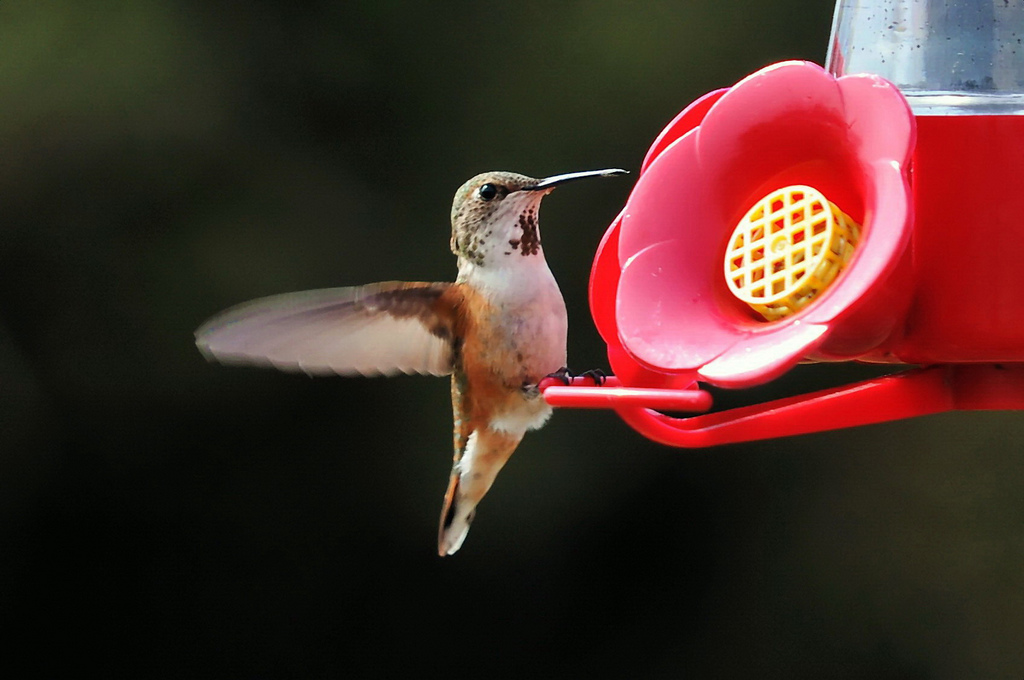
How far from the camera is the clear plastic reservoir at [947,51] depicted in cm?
178

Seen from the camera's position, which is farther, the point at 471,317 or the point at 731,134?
the point at 471,317

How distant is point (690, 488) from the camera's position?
4523 mm

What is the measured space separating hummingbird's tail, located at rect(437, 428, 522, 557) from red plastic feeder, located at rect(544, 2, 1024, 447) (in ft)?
3.11

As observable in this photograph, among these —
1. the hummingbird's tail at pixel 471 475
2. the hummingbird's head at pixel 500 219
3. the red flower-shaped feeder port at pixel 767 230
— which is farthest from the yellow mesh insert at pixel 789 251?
the hummingbird's tail at pixel 471 475

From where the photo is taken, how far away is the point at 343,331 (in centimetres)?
235

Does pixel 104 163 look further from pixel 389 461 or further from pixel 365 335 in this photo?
pixel 365 335

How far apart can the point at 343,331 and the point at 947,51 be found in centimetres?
115

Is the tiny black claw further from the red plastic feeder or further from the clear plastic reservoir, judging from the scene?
the clear plastic reservoir

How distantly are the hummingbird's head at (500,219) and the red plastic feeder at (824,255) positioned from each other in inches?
27.1

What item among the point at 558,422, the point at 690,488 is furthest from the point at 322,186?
the point at 690,488

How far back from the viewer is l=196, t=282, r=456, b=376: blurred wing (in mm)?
2209

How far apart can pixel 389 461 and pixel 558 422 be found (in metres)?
0.63

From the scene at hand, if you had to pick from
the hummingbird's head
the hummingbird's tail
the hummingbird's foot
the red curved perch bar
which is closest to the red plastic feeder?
the red curved perch bar

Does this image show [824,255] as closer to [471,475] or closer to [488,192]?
[488,192]
